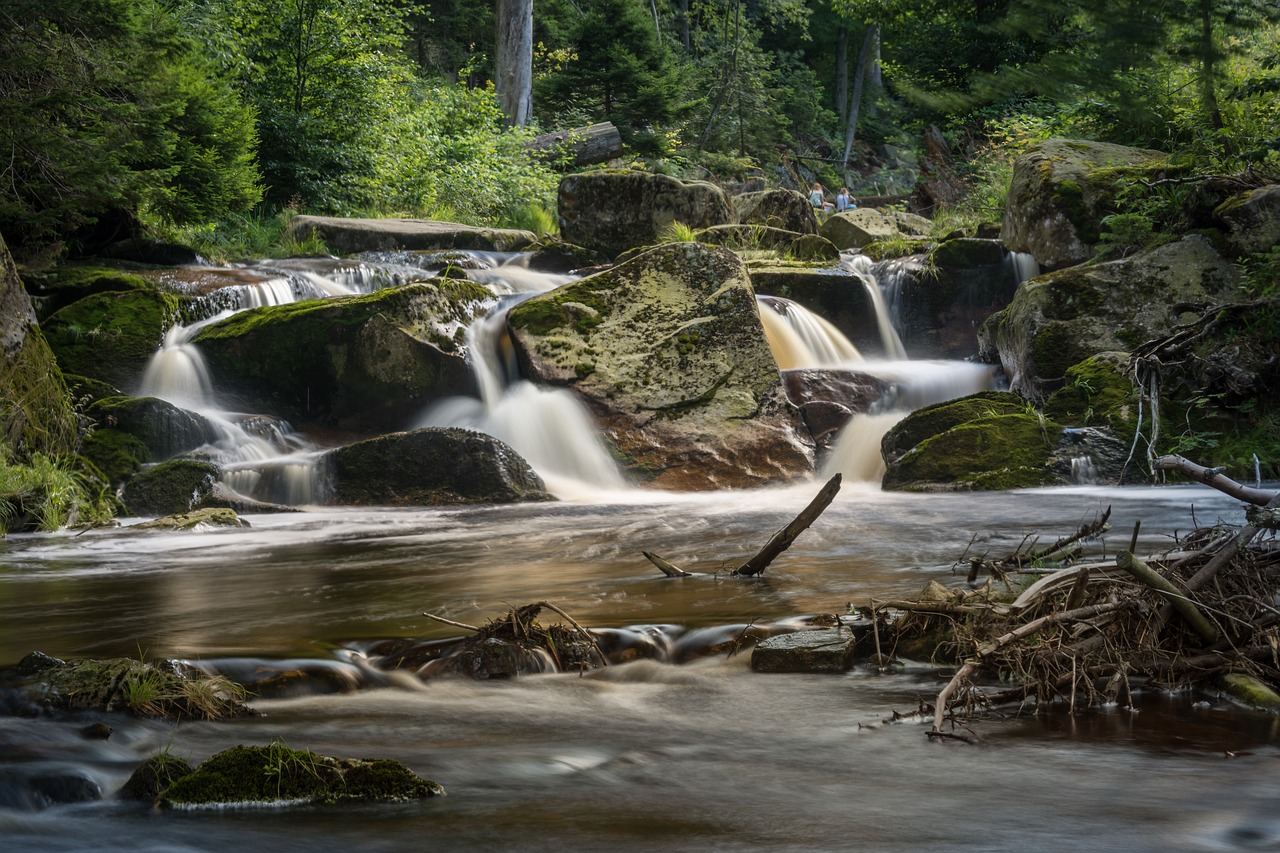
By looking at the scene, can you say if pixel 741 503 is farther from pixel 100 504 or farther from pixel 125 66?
pixel 125 66

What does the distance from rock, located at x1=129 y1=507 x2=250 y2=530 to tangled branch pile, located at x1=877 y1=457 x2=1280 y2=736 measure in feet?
24.8

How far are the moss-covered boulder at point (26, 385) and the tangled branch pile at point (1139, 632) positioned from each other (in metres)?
9.27

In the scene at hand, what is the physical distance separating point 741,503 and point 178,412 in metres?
5.76

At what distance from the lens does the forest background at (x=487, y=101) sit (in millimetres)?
2041

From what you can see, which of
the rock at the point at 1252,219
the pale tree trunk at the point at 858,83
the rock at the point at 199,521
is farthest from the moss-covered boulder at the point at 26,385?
the pale tree trunk at the point at 858,83

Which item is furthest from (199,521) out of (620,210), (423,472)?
(620,210)

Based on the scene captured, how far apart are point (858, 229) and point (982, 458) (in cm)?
1200

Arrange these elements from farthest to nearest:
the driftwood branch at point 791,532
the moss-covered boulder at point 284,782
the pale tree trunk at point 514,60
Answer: the pale tree trunk at point 514,60 → the driftwood branch at point 791,532 → the moss-covered boulder at point 284,782

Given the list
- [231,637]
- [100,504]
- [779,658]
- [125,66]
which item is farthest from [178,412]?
[779,658]

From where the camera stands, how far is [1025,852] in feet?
9.94

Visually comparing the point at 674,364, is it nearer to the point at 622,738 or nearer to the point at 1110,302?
the point at 1110,302

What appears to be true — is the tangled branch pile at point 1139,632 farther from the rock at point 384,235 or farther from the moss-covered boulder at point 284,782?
the rock at point 384,235

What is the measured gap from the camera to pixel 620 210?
19.6 m

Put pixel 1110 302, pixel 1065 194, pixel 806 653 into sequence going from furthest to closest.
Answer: pixel 1065 194 < pixel 1110 302 < pixel 806 653
